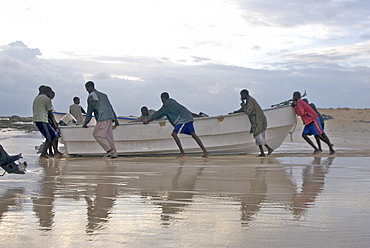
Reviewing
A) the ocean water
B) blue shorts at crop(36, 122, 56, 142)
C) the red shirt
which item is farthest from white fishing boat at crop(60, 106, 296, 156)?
the ocean water

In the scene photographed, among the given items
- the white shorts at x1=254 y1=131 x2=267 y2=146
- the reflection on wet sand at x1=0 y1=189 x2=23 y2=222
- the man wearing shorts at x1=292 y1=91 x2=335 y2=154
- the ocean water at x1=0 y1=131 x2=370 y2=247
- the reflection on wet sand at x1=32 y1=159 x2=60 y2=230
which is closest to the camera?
the ocean water at x1=0 y1=131 x2=370 y2=247

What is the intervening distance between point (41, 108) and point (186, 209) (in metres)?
6.60

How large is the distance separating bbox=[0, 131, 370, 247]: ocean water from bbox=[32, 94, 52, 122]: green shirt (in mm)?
3544

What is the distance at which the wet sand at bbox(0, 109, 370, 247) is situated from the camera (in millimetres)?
2908

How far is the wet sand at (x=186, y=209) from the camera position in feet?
9.54

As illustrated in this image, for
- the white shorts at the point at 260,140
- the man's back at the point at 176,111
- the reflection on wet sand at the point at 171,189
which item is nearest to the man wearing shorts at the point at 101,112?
the man's back at the point at 176,111

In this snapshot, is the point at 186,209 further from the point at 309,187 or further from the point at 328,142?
the point at 328,142

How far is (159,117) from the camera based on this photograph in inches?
375

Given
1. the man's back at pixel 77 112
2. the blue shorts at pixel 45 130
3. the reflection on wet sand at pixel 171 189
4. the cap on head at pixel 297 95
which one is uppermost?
the cap on head at pixel 297 95

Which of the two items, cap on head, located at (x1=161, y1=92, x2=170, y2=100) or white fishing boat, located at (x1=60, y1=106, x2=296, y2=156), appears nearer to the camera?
cap on head, located at (x1=161, y1=92, x2=170, y2=100)

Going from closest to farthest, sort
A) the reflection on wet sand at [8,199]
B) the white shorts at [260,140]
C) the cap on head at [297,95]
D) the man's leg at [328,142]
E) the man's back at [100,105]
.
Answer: the reflection on wet sand at [8,199] < the man's back at [100,105] < the white shorts at [260,140] < the man's leg at [328,142] < the cap on head at [297,95]

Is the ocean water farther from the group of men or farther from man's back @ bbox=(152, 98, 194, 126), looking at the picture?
man's back @ bbox=(152, 98, 194, 126)

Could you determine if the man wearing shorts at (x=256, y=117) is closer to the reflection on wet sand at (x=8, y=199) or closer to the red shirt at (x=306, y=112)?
the red shirt at (x=306, y=112)

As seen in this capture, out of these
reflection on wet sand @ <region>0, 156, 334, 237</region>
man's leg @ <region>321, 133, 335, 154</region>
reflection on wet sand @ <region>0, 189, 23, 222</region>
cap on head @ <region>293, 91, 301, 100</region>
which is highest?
cap on head @ <region>293, 91, 301, 100</region>
